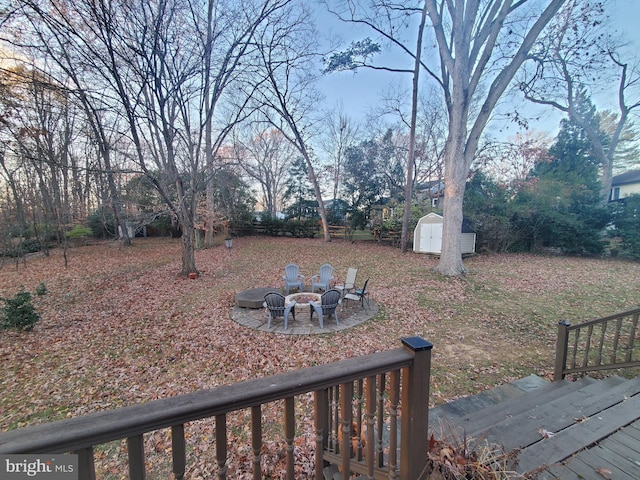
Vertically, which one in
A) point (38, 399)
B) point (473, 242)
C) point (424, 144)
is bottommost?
point (38, 399)

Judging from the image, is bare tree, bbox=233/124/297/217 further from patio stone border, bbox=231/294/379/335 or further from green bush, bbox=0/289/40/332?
green bush, bbox=0/289/40/332

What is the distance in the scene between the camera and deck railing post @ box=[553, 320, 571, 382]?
3348 millimetres

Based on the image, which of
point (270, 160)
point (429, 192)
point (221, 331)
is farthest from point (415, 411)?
point (270, 160)

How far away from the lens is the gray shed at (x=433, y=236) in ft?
43.5

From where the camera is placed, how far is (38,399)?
11.2 feet

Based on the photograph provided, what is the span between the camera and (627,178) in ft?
66.2

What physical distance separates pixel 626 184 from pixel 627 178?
0.71 meters

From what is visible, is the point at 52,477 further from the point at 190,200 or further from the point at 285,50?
the point at 285,50

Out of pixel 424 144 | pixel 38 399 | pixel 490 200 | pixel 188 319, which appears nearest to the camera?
pixel 38 399

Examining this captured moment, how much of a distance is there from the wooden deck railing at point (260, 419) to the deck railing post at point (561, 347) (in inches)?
125

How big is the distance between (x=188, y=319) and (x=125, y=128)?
6508 millimetres

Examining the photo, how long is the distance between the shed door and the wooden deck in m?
10.5

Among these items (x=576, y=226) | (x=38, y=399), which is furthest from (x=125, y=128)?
(x=576, y=226)

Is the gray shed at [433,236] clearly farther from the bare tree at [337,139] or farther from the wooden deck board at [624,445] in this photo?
the wooden deck board at [624,445]
